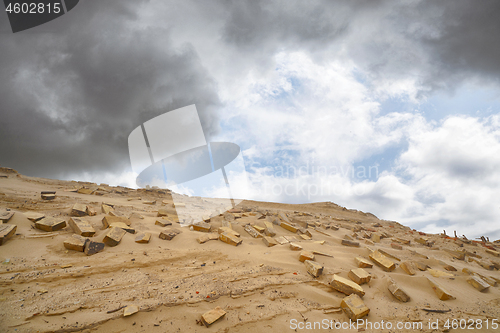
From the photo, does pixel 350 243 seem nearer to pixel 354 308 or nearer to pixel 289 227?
pixel 289 227

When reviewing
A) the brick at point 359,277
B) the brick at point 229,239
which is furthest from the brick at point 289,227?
the brick at point 359,277

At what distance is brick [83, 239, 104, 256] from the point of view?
9.82 ft

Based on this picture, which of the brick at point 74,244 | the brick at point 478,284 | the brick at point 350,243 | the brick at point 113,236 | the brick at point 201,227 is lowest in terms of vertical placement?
the brick at point 74,244

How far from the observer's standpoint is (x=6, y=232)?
283 cm

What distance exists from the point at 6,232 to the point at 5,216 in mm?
675

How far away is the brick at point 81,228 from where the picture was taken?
3417 mm

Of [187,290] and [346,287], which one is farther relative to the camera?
[346,287]

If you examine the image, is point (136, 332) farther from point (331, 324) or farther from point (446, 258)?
point (446, 258)

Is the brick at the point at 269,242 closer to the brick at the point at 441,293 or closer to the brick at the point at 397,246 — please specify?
the brick at the point at 441,293

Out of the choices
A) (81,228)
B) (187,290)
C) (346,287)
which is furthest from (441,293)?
(81,228)

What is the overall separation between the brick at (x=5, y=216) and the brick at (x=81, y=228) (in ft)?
2.49

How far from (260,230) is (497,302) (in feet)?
12.8

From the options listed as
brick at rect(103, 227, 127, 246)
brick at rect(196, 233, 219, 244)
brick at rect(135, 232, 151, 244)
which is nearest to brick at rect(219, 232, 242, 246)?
brick at rect(196, 233, 219, 244)

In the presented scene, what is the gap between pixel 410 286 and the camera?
10.5ft
